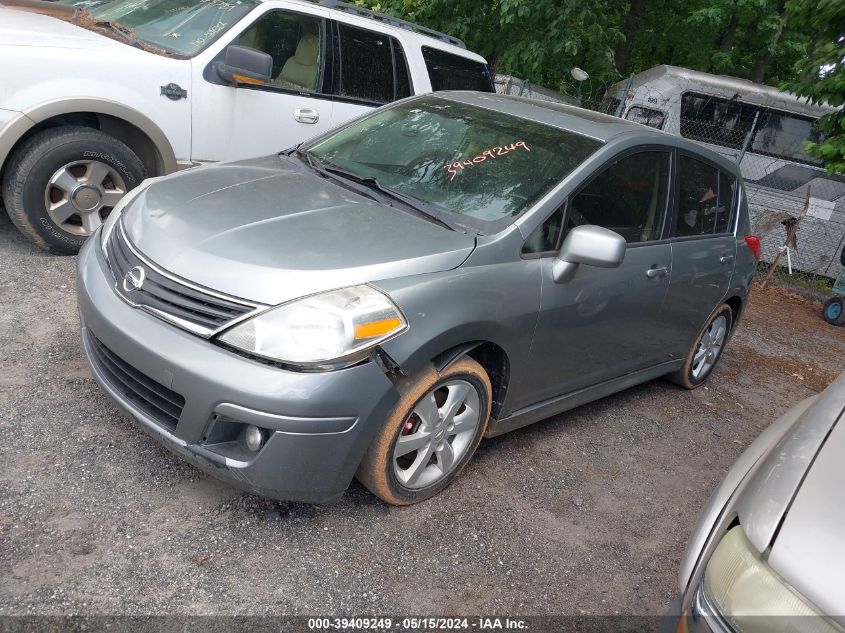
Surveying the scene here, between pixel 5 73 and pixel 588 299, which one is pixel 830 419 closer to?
pixel 588 299

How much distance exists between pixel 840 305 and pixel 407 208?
760cm

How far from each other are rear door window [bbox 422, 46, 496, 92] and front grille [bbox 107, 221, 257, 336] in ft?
13.2

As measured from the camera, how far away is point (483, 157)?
12.0 feet

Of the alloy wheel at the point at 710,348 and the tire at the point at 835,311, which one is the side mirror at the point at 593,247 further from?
the tire at the point at 835,311

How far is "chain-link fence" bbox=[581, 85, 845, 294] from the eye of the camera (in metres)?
10.2

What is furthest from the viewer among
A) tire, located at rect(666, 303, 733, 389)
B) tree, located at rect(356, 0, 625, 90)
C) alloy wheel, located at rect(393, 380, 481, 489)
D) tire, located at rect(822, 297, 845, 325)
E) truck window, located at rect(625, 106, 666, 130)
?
truck window, located at rect(625, 106, 666, 130)

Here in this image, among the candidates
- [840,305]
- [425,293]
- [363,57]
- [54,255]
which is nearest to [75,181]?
[54,255]

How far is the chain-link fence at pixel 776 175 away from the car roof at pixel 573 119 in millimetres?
6350

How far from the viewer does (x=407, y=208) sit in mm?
3377

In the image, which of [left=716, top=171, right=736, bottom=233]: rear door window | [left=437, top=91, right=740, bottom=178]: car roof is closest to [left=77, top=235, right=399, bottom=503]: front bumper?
[left=437, top=91, right=740, bottom=178]: car roof

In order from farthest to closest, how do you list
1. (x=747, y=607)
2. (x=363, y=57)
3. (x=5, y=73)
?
(x=363, y=57) → (x=5, y=73) → (x=747, y=607)

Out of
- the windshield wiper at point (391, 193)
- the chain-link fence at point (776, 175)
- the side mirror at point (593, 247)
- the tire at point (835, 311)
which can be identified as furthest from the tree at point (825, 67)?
the windshield wiper at point (391, 193)

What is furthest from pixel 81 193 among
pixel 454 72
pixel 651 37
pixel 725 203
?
pixel 651 37

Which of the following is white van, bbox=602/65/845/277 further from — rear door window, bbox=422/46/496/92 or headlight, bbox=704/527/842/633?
headlight, bbox=704/527/842/633
